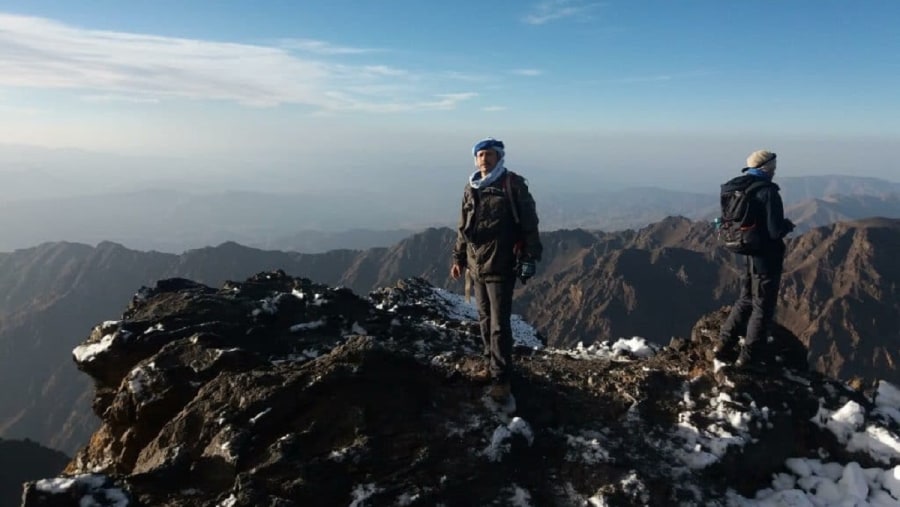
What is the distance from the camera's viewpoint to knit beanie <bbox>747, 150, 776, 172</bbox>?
9.35 metres

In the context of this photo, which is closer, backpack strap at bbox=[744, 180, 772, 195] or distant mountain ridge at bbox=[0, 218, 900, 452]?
backpack strap at bbox=[744, 180, 772, 195]

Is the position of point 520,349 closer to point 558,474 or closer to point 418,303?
point 558,474

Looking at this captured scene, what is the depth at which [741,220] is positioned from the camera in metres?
9.31

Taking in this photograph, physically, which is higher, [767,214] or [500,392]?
[767,214]

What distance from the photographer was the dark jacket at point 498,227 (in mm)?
8664

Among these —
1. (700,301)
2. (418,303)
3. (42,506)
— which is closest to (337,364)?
(42,506)

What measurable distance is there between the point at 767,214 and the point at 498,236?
4.54m

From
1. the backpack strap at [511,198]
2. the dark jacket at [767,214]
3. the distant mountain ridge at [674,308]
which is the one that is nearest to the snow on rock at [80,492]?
the backpack strap at [511,198]

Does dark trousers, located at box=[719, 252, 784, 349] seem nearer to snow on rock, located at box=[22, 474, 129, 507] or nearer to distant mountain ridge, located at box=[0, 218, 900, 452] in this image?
snow on rock, located at box=[22, 474, 129, 507]

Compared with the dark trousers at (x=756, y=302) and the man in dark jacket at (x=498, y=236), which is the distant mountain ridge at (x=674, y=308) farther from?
the man in dark jacket at (x=498, y=236)

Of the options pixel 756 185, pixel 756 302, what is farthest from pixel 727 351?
pixel 756 185

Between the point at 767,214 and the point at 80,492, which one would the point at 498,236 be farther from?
the point at 80,492

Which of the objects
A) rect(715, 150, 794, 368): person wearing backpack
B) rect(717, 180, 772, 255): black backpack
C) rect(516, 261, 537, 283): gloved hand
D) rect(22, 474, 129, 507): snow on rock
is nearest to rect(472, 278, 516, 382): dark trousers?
rect(516, 261, 537, 283): gloved hand

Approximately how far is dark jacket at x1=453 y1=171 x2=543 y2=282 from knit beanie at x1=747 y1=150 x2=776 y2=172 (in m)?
4.09
